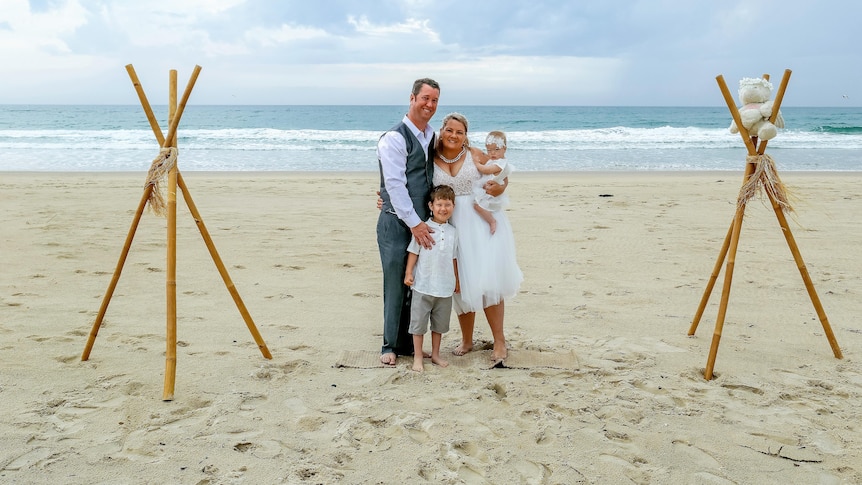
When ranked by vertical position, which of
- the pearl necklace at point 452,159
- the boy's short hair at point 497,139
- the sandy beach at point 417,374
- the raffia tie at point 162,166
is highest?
the boy's short hair at point 497,139

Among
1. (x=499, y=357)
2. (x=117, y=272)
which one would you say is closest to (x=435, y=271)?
(x=499, y=357)

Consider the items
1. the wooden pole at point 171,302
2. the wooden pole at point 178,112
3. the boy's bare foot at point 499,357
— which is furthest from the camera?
the boy's bare foot at point 499,357

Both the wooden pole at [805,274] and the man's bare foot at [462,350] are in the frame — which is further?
the man's bare foot at [462,350]

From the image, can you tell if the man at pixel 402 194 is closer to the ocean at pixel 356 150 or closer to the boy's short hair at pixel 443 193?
the boy's short hair at pixel 443 193

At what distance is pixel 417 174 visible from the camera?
12.7ft

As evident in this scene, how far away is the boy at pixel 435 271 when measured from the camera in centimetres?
383

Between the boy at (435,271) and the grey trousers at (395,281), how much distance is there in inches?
2.9

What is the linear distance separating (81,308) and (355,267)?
2.32 metres

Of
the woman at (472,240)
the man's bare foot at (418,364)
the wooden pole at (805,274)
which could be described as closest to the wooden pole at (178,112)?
the woman at (472,240)

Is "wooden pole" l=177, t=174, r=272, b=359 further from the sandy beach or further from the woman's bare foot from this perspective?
the woman's bare foot

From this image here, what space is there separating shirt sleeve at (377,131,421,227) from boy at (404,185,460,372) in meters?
0.17

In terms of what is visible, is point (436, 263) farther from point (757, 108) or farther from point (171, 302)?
point (757, 108)

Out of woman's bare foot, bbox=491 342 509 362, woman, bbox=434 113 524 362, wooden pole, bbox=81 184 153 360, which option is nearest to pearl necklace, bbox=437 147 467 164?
woman, bbox=434 113 524 362

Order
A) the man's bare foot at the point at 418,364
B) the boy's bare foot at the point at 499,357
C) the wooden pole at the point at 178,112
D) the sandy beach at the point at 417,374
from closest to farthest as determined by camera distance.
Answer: the sandy beach at the point at 417,374, the wooden pole at the point at 178,112, the man's bare foot at the point at 418,364, the boy's bare foot at the point at 499,357
